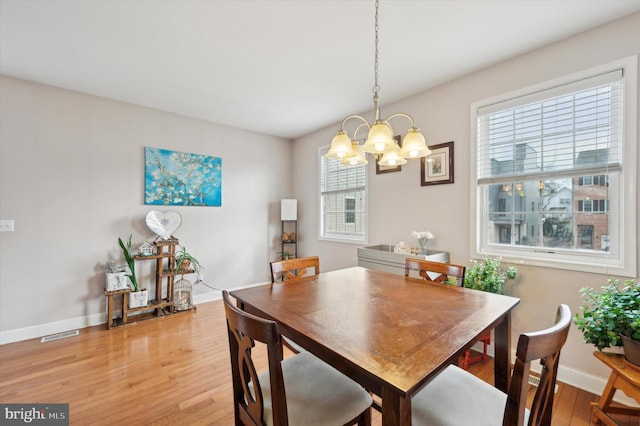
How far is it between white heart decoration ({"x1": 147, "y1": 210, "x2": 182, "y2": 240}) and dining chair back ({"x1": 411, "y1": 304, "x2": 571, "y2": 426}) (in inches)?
134

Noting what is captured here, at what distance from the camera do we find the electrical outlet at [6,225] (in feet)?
8.81

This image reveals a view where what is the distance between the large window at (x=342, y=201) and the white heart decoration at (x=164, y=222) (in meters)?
2.09

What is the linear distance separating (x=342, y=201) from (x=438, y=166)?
159cm

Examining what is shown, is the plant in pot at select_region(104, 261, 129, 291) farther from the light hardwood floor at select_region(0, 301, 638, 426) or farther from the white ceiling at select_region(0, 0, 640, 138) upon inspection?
the white ceiling at select_region(0, 0, 640, 138)

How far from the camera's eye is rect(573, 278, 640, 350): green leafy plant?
1.52 meters

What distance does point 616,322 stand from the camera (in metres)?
1.55

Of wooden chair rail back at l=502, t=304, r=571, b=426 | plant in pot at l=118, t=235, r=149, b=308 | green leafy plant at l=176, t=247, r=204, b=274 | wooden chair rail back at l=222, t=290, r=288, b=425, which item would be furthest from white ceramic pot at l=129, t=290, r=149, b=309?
wooden chair rail back at l=502, t=304, r=571, b=426

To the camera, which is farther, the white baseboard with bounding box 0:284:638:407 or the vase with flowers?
the vase with flowers

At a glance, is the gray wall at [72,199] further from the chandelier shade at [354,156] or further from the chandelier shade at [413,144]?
the chandelier shade at [413,144]

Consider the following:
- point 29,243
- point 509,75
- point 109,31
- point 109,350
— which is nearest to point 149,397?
point 109,350

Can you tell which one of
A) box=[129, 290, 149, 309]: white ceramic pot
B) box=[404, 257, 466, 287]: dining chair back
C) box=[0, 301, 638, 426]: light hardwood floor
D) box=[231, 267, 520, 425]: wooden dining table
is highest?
box=[404, 257, 466, 287]: dining chair back

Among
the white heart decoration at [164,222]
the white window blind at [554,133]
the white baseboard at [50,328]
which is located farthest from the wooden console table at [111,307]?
the white window blind at [554,133]

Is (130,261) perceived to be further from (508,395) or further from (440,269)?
(508,395)

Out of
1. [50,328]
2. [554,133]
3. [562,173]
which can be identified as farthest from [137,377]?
[554,133]
